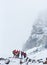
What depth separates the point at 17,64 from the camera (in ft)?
191

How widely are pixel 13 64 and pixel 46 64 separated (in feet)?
18.9

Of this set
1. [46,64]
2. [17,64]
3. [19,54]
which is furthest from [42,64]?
[19,54]

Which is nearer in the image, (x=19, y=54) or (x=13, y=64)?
(x=13, y=64)

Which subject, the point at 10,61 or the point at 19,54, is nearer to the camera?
the point at 10,61

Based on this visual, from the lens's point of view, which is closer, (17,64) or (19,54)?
(17,64)

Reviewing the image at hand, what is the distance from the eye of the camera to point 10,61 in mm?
59750

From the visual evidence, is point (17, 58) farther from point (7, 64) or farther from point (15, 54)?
point (7, 64)

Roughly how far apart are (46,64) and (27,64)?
369cm

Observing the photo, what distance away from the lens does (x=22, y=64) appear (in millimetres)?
58094

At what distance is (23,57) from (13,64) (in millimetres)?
9643

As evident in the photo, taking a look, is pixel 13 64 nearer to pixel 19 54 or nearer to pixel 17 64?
pixel 17 64

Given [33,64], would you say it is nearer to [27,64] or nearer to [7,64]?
[27,64]

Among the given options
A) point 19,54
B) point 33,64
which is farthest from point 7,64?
point 19,54

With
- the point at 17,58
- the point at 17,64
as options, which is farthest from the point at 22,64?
the point at 17,58
